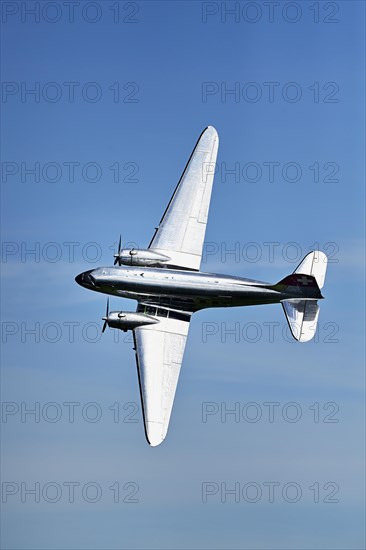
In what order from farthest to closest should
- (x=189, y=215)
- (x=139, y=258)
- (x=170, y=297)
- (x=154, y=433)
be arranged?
(x=189, y=215)
(x=139, y=258)
(x=170, y=297)
(x=154, y=433)

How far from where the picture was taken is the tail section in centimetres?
7188

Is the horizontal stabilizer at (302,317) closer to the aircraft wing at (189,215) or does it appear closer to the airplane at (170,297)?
the airplane at (170,297)

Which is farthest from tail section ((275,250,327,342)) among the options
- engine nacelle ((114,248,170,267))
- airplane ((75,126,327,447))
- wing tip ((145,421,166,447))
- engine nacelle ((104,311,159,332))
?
wing tip ((145,421,166,447))

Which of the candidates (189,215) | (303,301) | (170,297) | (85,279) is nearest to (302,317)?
(303,301)

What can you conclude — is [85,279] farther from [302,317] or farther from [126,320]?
[302,317]

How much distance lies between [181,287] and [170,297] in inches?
42.4

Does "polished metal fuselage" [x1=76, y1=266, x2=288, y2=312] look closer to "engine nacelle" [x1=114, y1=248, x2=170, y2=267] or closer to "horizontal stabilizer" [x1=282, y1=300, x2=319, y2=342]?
"horizontal stabilizer" [x1=282, y1=300, x2=319, y2=342]

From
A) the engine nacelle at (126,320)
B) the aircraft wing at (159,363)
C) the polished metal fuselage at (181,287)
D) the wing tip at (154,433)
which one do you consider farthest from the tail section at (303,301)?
the wing tip at (154,433)

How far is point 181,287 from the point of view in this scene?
72125 millimetres

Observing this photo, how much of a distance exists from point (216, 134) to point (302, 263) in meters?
11.2

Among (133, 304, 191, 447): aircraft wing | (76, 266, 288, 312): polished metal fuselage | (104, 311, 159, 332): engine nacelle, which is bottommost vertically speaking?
(133, 304, 191, 447): aircraft wing

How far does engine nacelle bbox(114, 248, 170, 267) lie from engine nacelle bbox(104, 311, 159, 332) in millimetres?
3333

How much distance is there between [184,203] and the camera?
252ft

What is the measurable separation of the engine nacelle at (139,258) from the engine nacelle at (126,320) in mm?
3333
